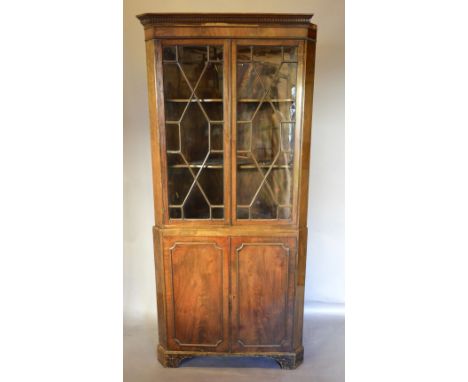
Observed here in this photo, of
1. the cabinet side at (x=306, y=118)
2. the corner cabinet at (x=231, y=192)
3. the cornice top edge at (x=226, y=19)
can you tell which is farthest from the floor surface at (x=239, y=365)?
the cornice top edge at (x=226, y=19)

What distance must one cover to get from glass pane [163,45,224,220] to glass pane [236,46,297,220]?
120mm

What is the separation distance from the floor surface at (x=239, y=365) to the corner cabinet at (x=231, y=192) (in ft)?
0.34

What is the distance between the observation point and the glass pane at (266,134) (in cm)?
216

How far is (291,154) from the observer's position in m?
2.22

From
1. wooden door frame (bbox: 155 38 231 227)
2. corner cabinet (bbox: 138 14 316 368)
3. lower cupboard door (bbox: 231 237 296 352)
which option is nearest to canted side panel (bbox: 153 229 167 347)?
corner cabinet (bbox: 138 14 316 368)

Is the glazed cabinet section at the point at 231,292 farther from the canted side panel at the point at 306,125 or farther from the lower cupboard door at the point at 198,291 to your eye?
the canted side panel at the point at 306,125

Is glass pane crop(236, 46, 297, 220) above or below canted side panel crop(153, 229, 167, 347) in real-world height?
above

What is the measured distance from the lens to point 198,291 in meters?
2.27

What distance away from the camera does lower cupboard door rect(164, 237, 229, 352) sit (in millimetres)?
2242

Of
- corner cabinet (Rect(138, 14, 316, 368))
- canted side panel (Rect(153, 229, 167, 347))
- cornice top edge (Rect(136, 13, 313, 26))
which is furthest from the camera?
canted side panel (Rect(153, 229, 167, 347))

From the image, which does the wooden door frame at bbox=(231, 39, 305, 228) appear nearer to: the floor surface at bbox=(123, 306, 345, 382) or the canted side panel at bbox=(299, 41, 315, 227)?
the canted side panel at bbox=(299, 41, 315, 227)
